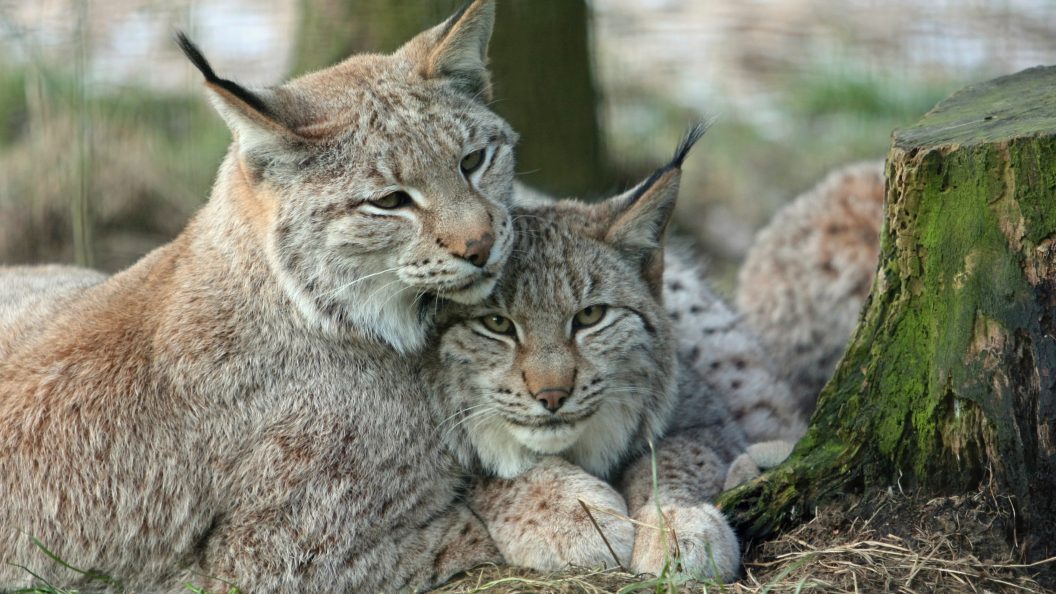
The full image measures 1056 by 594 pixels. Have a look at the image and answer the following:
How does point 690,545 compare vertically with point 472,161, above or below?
below

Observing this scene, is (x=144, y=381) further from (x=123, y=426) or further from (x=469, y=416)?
(x=469, y=416)

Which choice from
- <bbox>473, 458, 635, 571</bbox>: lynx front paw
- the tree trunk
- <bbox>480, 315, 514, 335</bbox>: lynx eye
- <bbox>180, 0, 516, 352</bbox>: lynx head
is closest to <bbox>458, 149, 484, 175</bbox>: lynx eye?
<bbox>180, 0, 516, 352</bbox>: lynx head

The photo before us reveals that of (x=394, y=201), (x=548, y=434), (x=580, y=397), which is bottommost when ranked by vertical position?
(x=548, y=434)

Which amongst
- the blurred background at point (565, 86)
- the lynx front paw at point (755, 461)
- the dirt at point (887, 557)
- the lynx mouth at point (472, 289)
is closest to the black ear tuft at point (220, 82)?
the lynx mouth at point (472, 289)

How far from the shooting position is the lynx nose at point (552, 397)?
3961 millimetres

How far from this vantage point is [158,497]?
403cm

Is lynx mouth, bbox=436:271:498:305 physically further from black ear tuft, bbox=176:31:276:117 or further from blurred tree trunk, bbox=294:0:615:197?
blurred tree trunk, bbox=294:0:615:197

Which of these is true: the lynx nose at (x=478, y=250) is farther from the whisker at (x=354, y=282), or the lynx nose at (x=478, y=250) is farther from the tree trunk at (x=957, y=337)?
the tree trunk at (x=957, y=337)

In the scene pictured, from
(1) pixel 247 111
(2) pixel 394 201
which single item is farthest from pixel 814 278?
(1) pixel 247 111

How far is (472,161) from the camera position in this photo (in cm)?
414

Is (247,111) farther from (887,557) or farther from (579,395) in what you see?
(887,557)

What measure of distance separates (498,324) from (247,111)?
1.12m

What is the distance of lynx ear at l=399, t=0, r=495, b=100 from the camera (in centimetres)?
420

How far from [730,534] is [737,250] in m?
5.51
